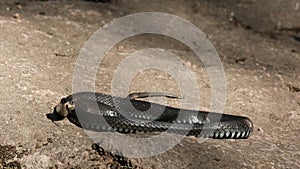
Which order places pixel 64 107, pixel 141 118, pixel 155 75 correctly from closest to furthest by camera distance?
pixel 64 107
pixel 141 118
pixel 155 75

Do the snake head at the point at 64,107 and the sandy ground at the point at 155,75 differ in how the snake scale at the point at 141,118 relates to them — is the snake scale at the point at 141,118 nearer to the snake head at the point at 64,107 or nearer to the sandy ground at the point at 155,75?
the snake head at the point at 64,107

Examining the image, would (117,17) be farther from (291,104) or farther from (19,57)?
(291,104)

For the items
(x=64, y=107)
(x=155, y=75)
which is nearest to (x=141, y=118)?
(x=64, y=107)

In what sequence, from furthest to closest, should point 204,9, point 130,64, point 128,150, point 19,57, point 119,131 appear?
point 204,9
point 130,64
point 19,57
point 119,131
point 128,150

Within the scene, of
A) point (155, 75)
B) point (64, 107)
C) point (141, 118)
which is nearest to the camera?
point (64, 107)

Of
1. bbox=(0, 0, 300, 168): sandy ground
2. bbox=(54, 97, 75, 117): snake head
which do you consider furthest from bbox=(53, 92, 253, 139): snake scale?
bbox=(0, 0, 300, 168): sandy ground

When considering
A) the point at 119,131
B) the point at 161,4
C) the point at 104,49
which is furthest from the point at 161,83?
the point at 161,4

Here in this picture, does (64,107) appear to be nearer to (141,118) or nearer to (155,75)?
(141,118)

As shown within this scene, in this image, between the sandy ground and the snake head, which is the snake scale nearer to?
the snake head
